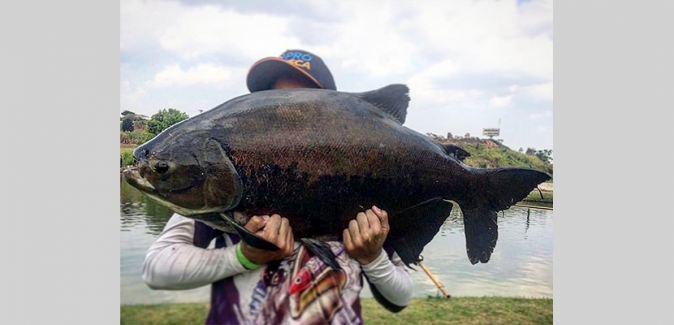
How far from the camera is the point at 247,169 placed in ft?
9.71

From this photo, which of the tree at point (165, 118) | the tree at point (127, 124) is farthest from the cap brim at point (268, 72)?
the tree at point (127, 124)

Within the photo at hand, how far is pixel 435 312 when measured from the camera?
148 inches

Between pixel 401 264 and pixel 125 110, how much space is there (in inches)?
85.2

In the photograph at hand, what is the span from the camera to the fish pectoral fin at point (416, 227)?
10.8 ft

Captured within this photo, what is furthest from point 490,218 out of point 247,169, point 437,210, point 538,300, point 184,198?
point 184,198

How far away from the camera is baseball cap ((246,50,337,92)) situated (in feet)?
11.6

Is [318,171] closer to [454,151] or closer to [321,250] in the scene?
[321,250]

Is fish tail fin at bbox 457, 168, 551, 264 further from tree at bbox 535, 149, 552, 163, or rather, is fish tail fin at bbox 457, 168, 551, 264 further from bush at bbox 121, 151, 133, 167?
bush at bbox 121, 151, 133, 167

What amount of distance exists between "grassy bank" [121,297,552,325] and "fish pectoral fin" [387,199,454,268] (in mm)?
390

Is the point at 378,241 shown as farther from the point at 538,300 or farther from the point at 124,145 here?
the point at 124,145

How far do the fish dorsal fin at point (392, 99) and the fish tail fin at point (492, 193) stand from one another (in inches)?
23.7

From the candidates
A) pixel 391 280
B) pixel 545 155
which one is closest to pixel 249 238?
pixel 391 280

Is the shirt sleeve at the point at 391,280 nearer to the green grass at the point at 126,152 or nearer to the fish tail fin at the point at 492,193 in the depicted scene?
the fish tail fin at the point at 492,193

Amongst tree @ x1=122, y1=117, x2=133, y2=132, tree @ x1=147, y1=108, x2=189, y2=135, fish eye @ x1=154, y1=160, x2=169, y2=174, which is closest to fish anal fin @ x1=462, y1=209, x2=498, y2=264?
fish eye @ x1=154, y1=160, x2=169, y2=174
